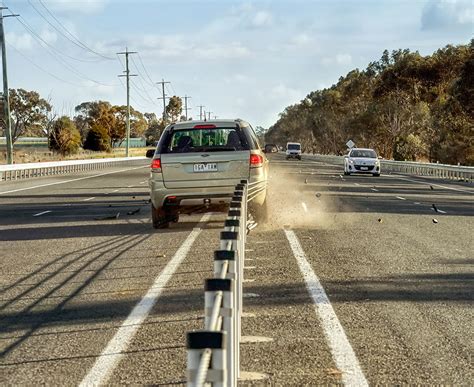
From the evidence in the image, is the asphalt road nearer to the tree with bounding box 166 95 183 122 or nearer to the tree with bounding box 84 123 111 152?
the tree with bounding box 84 123 111 152

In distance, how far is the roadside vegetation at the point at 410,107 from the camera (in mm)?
57281

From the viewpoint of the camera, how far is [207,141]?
1389cm

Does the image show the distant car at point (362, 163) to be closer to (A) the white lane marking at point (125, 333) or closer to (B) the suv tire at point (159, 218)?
(B) the suv tire at point (159, 218)

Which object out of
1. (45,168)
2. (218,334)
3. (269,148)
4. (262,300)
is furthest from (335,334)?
(45,168)

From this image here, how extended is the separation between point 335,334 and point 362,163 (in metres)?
36.1

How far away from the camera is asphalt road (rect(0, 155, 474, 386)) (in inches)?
217

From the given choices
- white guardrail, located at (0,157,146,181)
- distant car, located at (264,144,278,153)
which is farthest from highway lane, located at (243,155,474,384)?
white guardrail, located at (0,157,146,181)

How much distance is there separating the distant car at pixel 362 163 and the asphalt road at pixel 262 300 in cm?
2617

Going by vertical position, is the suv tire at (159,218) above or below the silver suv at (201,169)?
below

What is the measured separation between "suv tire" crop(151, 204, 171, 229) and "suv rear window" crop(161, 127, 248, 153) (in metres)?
1.08

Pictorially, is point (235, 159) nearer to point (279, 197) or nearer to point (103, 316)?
point (103, 316)

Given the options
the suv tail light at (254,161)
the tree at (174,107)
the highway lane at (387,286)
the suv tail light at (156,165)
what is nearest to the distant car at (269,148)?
the highway lane at (387,286)

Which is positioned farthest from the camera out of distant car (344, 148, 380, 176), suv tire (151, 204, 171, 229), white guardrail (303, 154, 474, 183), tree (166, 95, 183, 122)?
tree (166, 95, 183, 122)

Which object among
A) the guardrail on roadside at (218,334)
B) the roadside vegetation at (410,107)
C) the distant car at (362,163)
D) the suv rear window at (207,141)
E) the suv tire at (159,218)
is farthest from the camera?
the roadside vegetation at (410,107)
